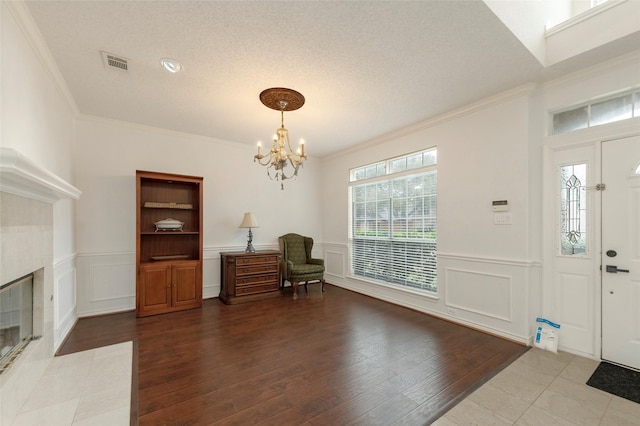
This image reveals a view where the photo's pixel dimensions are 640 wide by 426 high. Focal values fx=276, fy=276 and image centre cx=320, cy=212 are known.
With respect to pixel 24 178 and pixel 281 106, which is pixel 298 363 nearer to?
pixel 24 178

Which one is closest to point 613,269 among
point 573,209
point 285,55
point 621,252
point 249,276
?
point 621,252

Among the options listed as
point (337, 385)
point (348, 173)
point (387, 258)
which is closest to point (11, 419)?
point (337, 385)

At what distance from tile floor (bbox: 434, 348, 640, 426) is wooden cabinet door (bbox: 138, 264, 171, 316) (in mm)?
3796

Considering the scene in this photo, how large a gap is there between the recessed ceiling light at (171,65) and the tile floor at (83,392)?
2864 mm

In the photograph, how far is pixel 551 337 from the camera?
2.92 meters

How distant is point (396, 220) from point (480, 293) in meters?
1.70

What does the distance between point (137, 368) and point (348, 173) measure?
4.48 metres

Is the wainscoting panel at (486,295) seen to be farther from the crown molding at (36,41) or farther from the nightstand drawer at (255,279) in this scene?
the crown molding at (36,41)

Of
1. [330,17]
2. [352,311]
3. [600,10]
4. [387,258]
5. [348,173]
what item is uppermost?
[600,10]

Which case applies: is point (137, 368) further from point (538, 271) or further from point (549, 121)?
point (549, 121)

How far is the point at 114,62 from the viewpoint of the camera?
2.65 m

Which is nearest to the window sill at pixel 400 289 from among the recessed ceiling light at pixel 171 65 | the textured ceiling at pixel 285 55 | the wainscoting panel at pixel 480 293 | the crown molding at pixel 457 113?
the wainscoting panel at pixel 480 293

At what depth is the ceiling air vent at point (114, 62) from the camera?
2.56m

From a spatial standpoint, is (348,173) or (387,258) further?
(348,173)
